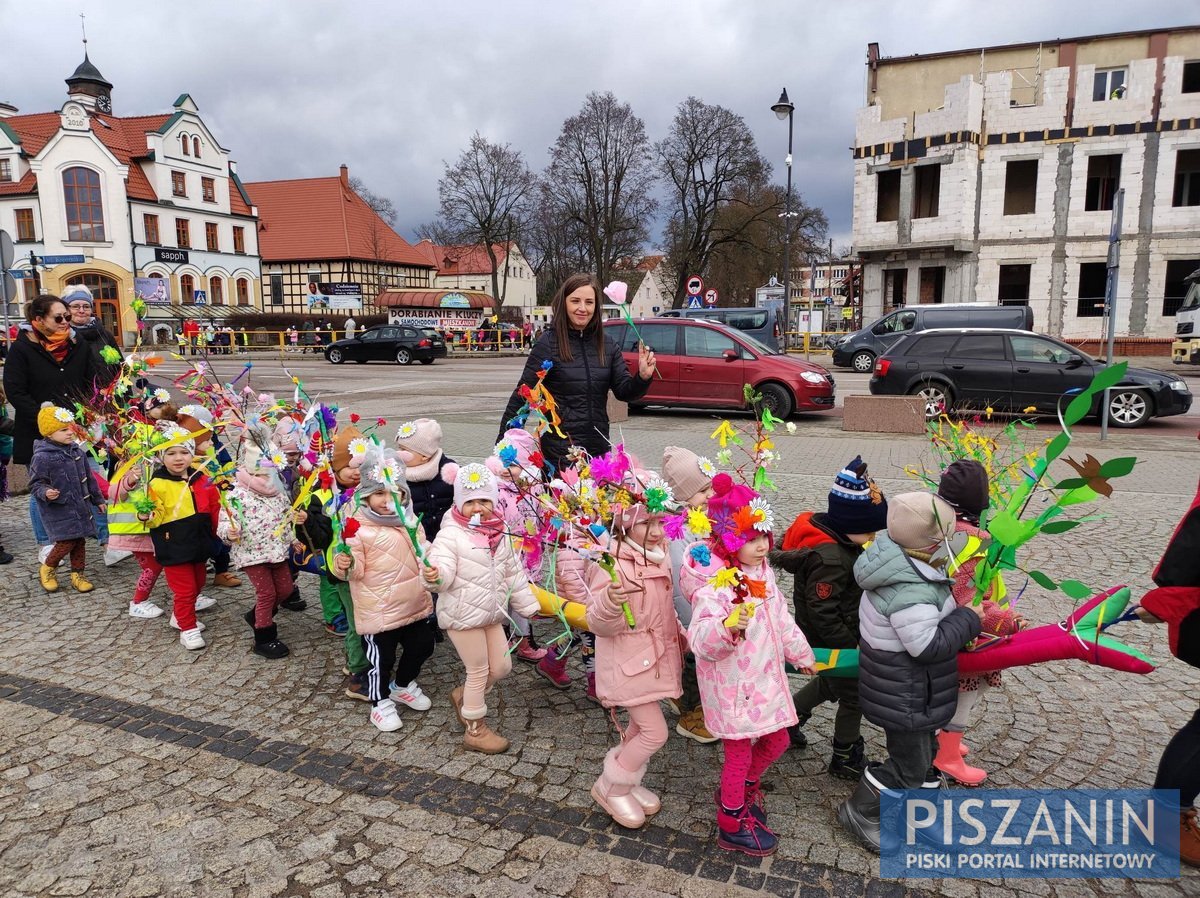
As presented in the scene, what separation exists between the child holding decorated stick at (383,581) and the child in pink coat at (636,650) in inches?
42.4

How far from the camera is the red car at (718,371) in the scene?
13375 millimetres

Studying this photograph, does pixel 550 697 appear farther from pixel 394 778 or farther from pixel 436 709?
pixel 394 778

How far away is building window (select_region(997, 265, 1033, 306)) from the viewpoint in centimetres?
2974

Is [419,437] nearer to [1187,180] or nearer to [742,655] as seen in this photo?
[742,655]

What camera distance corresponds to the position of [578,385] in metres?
4.29

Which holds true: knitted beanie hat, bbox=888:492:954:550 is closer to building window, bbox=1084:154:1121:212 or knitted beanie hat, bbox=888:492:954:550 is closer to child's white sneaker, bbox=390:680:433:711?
child's white sneaker, bbox=390:680:433:711

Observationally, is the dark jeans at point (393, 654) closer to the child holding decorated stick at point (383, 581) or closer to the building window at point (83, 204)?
the child holding decorated stick at point (383, 581)

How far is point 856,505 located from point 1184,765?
4.47 ft

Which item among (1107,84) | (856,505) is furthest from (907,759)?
(1107,84)

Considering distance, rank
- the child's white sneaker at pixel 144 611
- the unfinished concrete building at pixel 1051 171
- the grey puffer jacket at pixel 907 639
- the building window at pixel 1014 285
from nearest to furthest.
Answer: the grey puffer jacket at pixel 907 639
the child's white sneaker at pixel 144 611
the unfinished concrete building at pixel 1051 171
the building window at pixel 1014 285

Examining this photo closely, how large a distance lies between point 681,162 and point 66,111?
3086 centimetres

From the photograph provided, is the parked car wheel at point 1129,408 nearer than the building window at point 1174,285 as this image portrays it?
Yes

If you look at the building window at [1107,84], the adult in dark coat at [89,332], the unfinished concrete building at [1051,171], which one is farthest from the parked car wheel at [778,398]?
the building window at [1107,84]

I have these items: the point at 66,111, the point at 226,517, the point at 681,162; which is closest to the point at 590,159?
the point at 681,162
